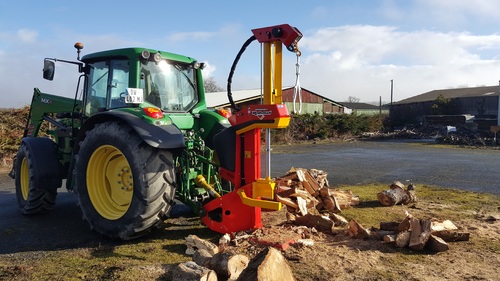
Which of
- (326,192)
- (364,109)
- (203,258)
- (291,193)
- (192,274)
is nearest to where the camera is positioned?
(192,274)

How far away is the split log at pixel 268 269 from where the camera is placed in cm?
254

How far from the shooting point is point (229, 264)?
3041 mm

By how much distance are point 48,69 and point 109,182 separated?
2.19 meters

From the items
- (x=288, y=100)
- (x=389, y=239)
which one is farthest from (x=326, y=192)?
(x=288, y=100)

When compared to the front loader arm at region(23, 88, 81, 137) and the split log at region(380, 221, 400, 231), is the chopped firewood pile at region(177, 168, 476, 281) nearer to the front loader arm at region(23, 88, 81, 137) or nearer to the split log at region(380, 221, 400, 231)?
the split log at region(380, 221, 400, 231)

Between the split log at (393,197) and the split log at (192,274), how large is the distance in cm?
432

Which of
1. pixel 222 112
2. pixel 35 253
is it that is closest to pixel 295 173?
pixel 222 112

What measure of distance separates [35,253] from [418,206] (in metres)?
5.95

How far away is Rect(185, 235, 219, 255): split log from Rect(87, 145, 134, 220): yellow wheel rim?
1.20 meters

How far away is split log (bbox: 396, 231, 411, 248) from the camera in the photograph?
13.0ft

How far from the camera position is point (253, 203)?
3.96m

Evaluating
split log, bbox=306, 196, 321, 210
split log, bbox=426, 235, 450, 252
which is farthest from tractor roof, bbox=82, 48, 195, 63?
split log, bbox=426, 235, 450, 252

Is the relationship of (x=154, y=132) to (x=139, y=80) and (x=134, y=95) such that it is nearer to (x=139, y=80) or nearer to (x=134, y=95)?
(x=134, y=95)

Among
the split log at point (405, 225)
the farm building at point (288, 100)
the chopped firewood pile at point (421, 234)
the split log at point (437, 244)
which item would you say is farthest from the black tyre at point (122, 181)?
the farm building at point (288, 100)
